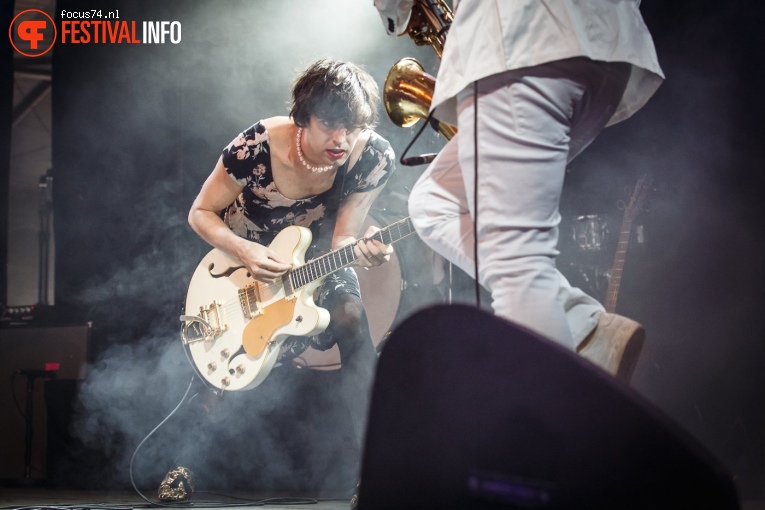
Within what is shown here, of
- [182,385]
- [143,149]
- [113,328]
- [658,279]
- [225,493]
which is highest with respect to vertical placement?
[143,149]

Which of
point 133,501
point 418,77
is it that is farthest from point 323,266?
point 133,501

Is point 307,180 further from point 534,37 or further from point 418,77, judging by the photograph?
point 534,37

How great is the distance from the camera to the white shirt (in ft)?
3.82

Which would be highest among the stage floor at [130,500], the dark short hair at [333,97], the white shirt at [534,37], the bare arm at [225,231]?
the dark short hair at [333,97]

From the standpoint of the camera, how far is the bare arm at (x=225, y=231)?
9.14 ft

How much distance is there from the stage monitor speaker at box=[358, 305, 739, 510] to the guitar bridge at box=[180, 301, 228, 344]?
2392 mm

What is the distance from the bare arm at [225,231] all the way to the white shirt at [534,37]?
164 cm

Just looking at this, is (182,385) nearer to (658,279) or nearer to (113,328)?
(113,328)

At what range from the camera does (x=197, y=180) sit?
3.63 metres

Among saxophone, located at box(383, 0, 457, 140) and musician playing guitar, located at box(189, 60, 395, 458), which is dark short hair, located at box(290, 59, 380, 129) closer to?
musician playing guitar, located at box(189, 60, 395, 458)

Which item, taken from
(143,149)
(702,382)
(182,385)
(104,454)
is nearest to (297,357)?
(182,385)

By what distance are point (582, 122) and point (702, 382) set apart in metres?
1.94

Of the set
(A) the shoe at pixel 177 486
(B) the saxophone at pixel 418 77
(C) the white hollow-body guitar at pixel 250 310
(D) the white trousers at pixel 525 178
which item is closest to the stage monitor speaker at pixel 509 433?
(D) the white trousers at pixel 525 178

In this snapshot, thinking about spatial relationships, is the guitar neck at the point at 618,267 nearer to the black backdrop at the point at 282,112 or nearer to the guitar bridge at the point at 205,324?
the black backdrop at the point at 282,112
